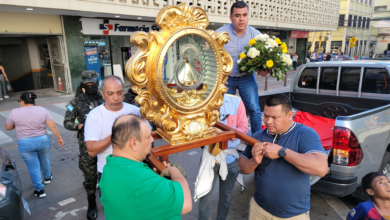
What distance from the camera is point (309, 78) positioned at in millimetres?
5234

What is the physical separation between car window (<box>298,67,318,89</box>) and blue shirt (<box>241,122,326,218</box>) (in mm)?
3531

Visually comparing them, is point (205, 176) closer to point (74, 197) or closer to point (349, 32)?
point (74, 197)

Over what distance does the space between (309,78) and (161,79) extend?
450cm

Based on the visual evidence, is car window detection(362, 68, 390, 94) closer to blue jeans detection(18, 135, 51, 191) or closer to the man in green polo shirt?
the man in green polo shirt

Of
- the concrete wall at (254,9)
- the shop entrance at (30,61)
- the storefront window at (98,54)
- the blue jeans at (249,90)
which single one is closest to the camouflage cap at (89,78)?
the blue jeans at (249,90)

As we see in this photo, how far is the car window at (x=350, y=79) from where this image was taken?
4587 mm

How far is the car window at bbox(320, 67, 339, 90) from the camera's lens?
4863 millimetres

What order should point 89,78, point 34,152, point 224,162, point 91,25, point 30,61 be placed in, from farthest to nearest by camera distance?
point 30,61 < point 91,25 < point 34,152 < point 89,78 < point 224,162

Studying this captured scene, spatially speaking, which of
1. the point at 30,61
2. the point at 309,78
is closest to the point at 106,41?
the point at 30,61

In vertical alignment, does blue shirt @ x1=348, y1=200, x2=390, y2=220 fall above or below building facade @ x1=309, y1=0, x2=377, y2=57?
below

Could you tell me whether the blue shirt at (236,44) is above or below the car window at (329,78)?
above

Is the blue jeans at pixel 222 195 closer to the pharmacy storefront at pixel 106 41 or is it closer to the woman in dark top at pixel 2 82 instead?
the pharmacy storefront at pixel 106 41

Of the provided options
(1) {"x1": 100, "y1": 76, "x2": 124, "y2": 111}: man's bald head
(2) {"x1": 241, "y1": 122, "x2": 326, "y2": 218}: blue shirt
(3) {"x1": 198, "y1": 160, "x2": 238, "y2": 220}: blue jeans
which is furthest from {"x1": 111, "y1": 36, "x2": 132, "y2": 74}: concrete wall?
(2) {"x1": 241, "y1": 122, "x2": 326, "y2": 218}: blue shirt

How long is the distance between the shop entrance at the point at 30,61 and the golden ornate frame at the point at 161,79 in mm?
11665
